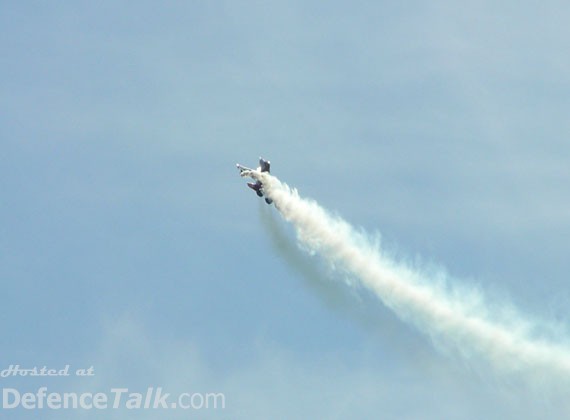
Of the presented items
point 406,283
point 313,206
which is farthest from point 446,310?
point 313,206

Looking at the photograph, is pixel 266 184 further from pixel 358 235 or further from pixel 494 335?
pixel 494 335

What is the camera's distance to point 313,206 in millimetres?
146375

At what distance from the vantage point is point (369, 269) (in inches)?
5655

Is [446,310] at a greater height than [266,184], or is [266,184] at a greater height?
[266,184]

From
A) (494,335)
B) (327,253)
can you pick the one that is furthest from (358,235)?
(494,335)

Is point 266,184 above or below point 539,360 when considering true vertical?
above

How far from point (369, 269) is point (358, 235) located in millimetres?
3350

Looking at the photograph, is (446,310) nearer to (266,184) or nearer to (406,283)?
(406,283)

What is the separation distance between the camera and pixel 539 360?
460 ft

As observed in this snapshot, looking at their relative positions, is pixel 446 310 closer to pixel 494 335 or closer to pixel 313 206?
pixel 494 335

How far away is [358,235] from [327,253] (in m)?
3.26

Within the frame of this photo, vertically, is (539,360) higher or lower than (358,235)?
lower

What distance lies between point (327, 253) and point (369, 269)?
4.15 m

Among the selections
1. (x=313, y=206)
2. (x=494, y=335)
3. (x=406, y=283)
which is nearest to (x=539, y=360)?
(x=494, y=335)
